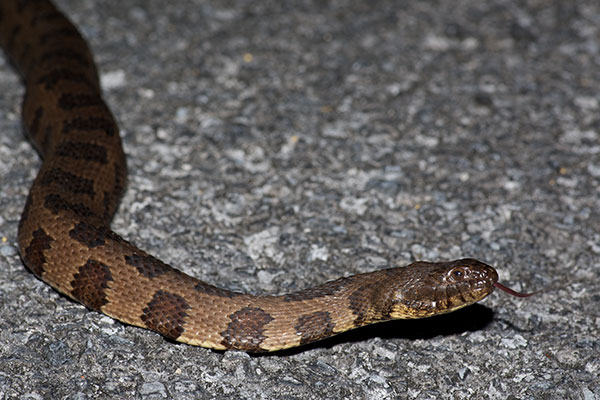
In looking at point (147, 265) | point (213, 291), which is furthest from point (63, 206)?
point (213, 291)

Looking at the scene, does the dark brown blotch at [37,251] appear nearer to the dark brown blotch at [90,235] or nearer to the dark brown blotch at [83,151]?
the dark brown blotch at [90,235]

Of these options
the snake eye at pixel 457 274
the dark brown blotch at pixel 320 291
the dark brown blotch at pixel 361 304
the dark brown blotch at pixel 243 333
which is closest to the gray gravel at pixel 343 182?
the dark brown blotch at pixel 243 333

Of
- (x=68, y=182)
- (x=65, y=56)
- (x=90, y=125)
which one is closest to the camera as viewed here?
(x=68, y=182)

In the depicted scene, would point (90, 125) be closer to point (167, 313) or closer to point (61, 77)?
point (61, 77)

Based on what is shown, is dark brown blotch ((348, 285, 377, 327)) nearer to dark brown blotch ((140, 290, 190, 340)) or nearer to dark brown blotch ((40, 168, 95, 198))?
dark brown blotch ((140, 290, 190, 340))

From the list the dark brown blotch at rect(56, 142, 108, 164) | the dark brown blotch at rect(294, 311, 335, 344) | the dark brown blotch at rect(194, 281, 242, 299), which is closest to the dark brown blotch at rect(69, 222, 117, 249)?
the dark brown blotch at rect(194, 281, 242, 299)
